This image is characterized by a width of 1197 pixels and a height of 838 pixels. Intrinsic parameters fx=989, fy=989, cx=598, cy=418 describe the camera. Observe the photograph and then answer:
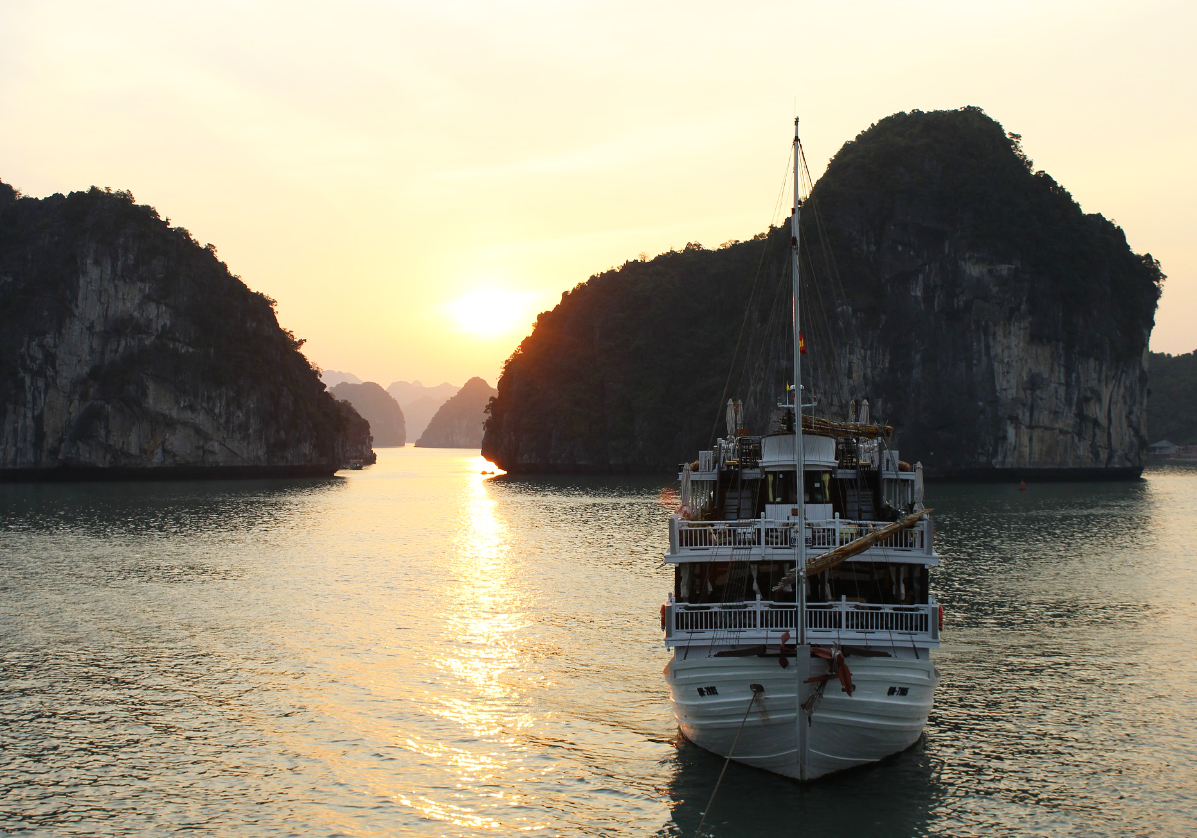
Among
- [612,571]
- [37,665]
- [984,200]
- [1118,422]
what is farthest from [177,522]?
[1118,422]

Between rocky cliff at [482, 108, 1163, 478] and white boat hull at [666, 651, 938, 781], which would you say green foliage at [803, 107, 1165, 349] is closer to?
rocky cliff at [482, 108, 1163, 478]

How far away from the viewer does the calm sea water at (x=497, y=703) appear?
1969 cm

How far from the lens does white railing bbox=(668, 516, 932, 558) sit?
22.2 metres

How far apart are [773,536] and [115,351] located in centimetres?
15282

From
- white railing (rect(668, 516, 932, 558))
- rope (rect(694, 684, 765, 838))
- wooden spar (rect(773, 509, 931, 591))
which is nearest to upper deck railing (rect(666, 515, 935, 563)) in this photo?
white railing (rect(668, 516, 932, 558))

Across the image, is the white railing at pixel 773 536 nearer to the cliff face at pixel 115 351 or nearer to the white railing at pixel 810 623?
the white railing at pixel 810 623

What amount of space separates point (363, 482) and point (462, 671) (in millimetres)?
126417

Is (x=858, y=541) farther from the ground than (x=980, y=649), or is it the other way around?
(x=858, y=541)

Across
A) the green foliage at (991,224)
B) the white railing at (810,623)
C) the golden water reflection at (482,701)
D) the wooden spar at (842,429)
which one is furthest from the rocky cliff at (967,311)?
the white railing at (810,623)

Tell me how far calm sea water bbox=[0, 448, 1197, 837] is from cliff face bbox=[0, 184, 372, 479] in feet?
327

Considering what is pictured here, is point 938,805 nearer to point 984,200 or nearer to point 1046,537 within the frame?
point 1046,537

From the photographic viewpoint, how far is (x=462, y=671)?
3075 centimetres

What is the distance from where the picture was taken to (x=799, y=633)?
1998 centimetres

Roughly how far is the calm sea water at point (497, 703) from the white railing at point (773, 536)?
4697 millimetres
